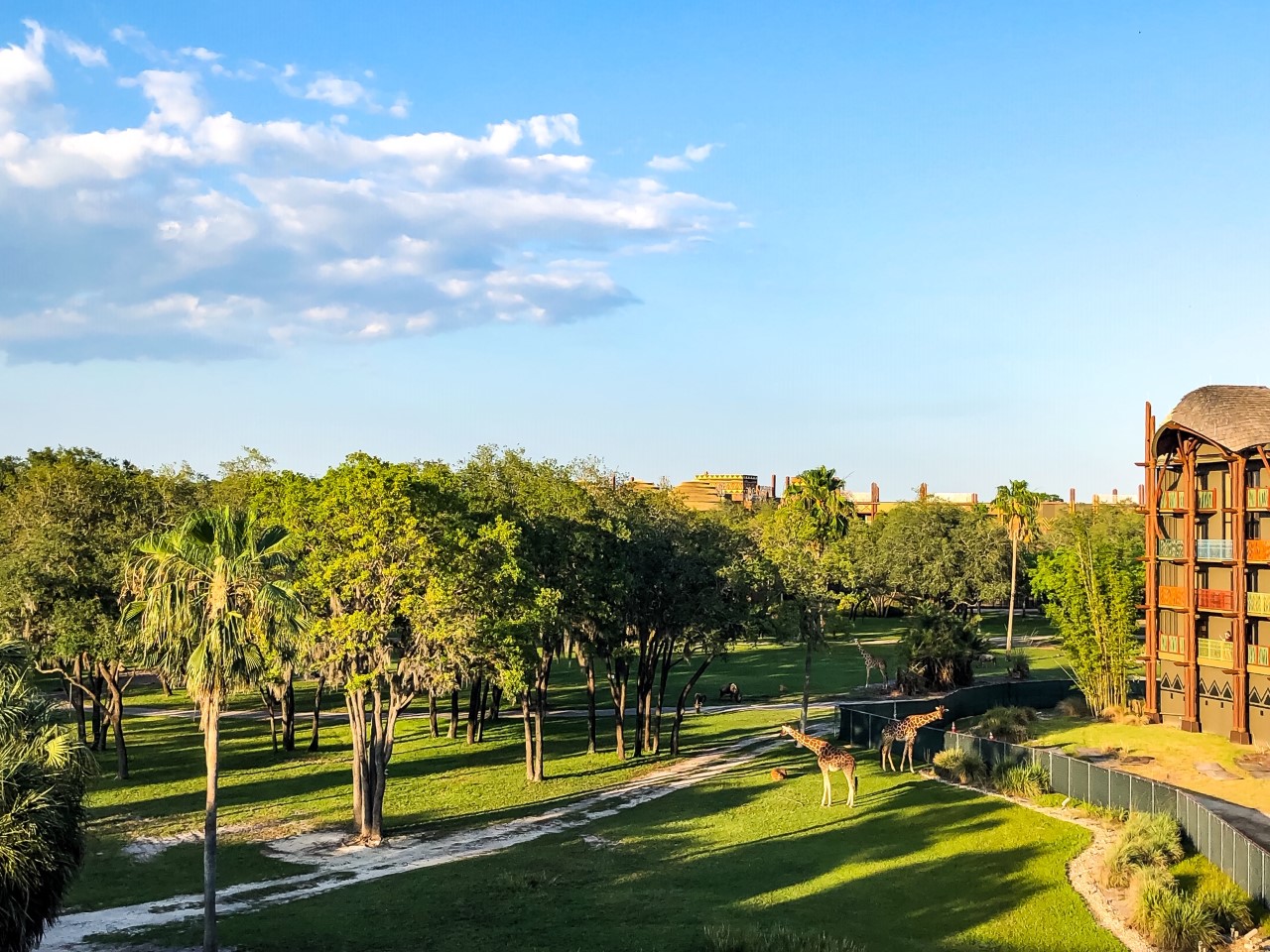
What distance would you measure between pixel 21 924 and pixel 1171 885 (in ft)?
86.7

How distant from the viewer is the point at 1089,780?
34.7 metres

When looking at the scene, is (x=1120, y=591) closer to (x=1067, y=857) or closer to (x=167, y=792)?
(x=1067, y=857)

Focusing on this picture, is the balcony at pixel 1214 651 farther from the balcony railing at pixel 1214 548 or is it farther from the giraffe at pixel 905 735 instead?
the giraffe at pixel 905 735

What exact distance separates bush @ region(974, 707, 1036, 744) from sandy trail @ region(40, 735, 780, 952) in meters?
12.1

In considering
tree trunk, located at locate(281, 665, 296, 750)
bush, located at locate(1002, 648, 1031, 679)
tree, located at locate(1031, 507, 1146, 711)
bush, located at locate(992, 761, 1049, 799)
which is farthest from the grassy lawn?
bush, located at locate(1002, 648, 1031, 679)

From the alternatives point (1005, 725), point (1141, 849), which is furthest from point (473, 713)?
point (1141, 849)

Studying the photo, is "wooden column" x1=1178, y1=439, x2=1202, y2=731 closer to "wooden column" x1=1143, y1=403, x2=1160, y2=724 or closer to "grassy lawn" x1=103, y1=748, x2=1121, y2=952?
"wooden column" x1=1143, y1=403, x2=1160, y2=724

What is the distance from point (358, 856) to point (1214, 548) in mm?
39888

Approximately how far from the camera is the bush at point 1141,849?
27.4m

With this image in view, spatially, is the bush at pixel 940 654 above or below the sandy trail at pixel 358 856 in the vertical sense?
above

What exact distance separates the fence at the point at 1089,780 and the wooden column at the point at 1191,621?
990cm

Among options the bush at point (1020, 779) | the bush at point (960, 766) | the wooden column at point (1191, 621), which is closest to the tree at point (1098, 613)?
the wooden column at point (1191, 621)

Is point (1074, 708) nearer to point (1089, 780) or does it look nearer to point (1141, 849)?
point (1089, 780)

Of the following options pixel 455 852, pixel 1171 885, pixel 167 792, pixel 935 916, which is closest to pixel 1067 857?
pixel 1171 885
